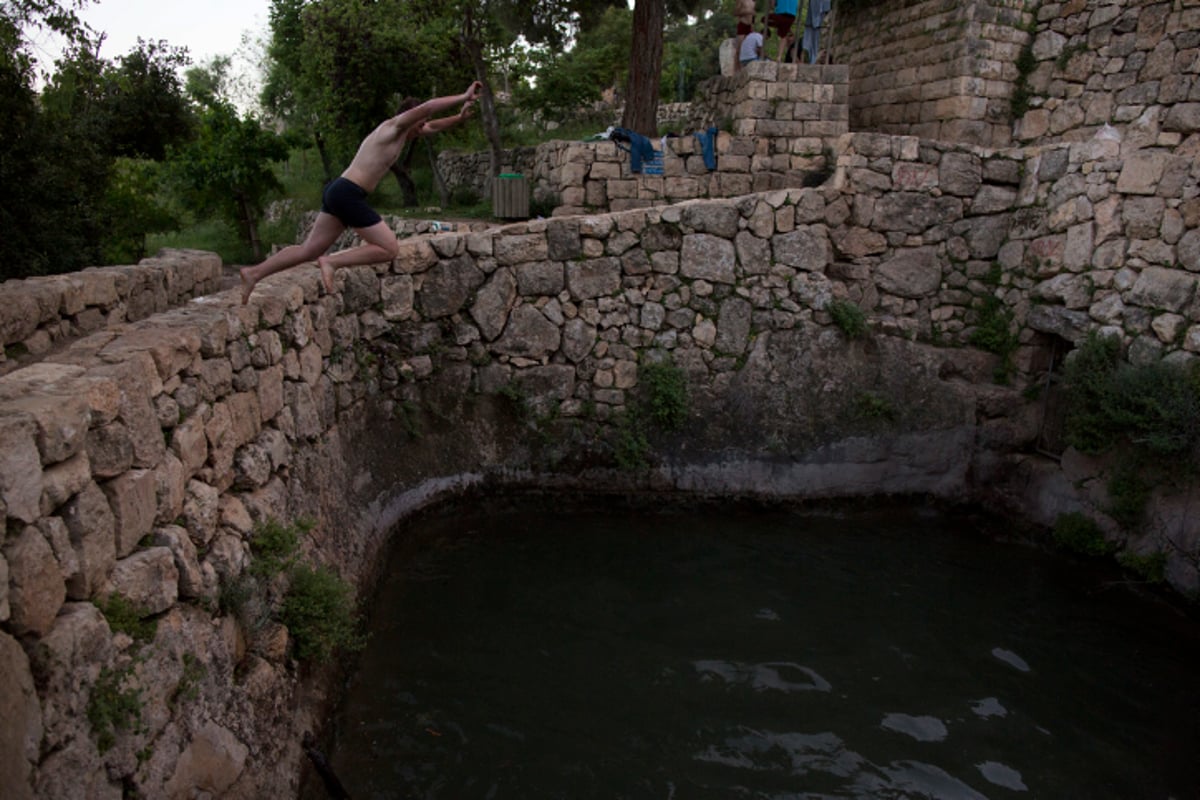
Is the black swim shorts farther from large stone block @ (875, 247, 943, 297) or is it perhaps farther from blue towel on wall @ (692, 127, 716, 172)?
blue towel on wall @ (692, 127, 716, 172)

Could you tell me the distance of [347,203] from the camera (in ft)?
16.9

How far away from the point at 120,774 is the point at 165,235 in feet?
45.8

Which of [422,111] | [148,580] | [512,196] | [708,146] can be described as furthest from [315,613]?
[708,146]

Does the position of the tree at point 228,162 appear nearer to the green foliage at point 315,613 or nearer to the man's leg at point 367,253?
the man's leg at point 367,253

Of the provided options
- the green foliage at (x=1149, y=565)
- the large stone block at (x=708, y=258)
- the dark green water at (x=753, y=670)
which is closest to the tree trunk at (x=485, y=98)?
the large stone block at (x=708, y=258)

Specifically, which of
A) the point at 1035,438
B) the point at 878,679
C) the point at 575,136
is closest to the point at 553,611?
Result: the point at 878,679

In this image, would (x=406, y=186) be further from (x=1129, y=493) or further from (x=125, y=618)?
(x=125, y=618)

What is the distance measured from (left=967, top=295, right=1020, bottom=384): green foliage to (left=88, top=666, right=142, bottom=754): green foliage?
7574 mm

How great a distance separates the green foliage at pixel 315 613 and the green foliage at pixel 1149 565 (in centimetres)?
583

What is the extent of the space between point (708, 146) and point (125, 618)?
8.33m

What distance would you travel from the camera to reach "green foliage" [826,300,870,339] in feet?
24.7

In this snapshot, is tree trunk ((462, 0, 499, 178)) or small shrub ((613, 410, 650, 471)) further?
tree trunk ((462, 0, 499, 178))

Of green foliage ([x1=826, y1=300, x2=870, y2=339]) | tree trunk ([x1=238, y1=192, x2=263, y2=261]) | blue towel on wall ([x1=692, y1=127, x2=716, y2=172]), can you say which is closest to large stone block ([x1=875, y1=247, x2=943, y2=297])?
green foliage ([x1=826, y1=300, x2=870, y2=339])

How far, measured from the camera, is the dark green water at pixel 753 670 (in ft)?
14.3
